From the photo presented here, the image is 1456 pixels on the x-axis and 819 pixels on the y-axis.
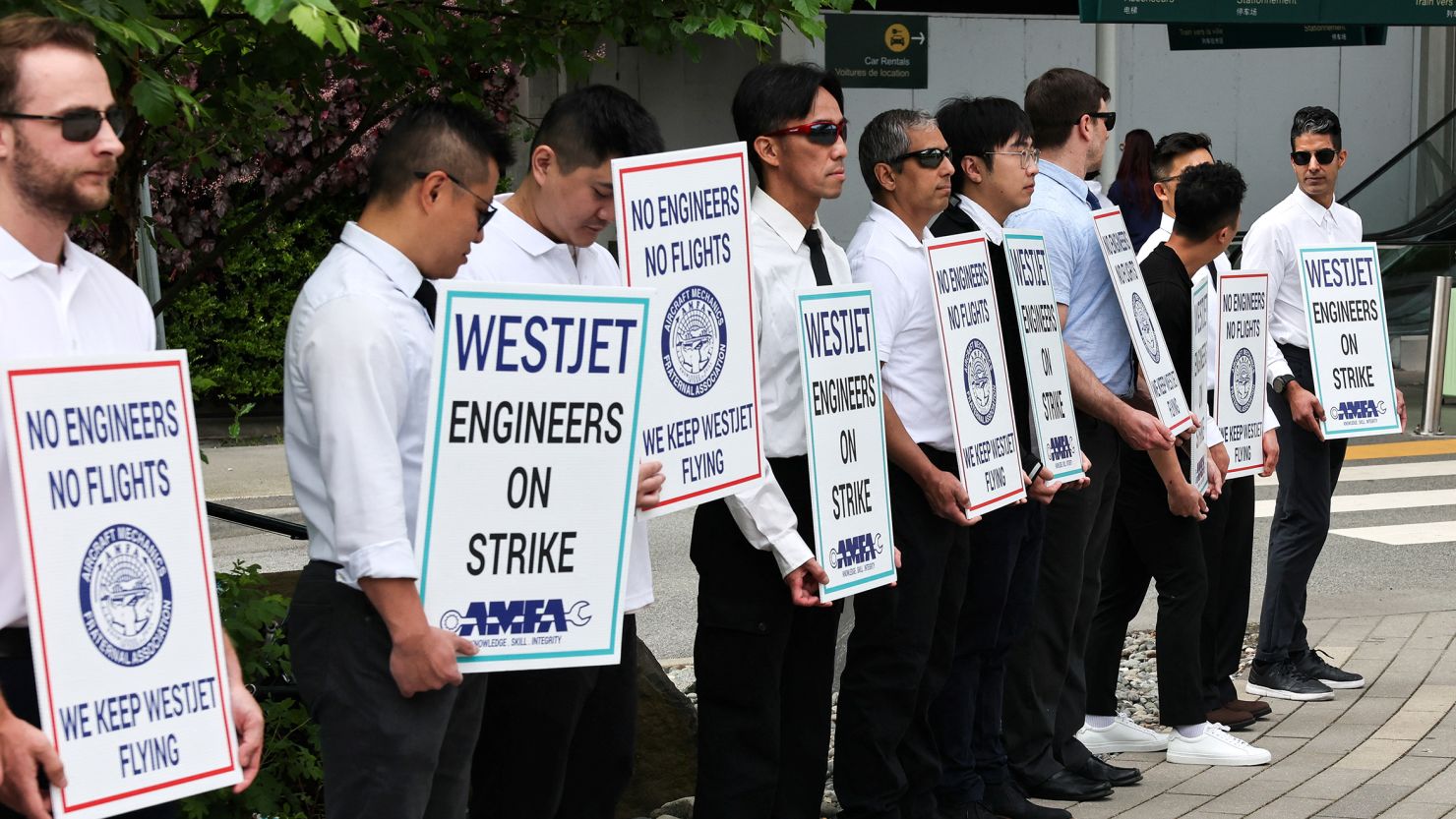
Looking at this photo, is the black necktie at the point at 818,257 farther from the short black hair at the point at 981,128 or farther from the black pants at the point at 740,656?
the short black hair at the point at 981,128

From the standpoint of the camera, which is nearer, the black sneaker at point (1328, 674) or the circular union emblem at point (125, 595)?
the circular union emblem at point (125, 595)

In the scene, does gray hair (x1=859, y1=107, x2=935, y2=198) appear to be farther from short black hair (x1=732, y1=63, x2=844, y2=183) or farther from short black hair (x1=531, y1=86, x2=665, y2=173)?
short black hair (x1=531, y1=86, x2=665, y2=173)

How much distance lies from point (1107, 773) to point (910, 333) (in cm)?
172

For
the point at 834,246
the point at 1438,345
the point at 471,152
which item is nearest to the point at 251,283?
the point at 1438,345

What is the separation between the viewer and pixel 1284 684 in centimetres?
700

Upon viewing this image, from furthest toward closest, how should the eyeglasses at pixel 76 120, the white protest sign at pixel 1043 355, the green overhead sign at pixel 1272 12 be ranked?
the green overhead sign at pixel 1272 12, the white protest sign at pixel 1043 355, the eyeglasses at pixel 76 120

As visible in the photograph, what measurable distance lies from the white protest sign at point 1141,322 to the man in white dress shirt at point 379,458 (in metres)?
2.76

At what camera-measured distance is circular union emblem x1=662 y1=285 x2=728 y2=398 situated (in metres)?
3.95

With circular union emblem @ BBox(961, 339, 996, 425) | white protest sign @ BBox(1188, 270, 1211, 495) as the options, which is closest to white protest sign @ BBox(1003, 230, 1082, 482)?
circular union emblem @ BBox(961, 339, 996, 425)

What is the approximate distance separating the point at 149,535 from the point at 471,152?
0.92 metres

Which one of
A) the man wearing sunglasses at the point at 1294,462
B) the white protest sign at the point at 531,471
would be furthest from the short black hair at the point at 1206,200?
the white protest sign at the point at 531,471

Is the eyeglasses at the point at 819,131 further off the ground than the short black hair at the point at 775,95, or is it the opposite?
the short black hair at the point at 775,95

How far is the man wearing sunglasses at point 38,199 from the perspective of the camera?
2.76 meters

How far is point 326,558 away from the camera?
328 centimetres
